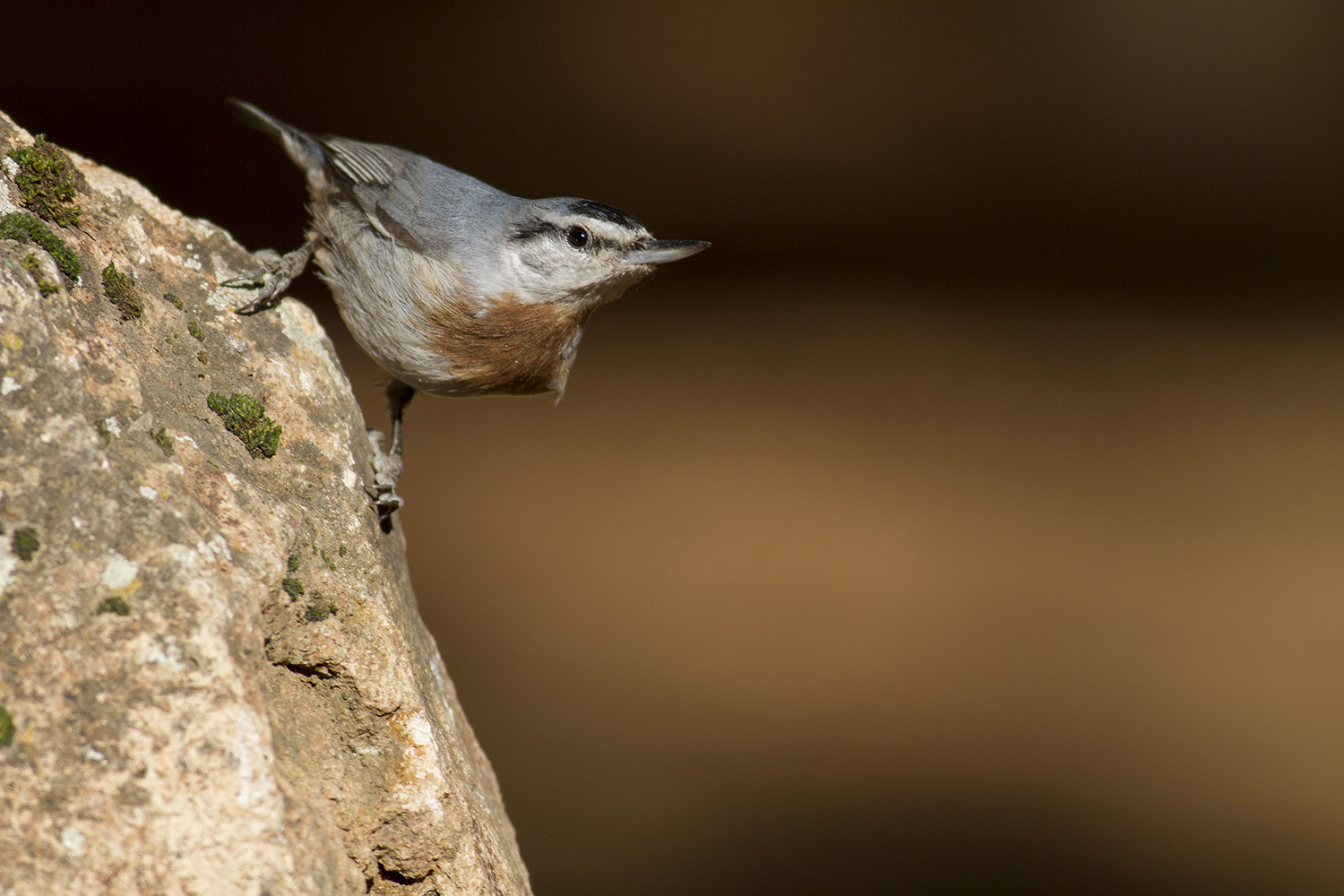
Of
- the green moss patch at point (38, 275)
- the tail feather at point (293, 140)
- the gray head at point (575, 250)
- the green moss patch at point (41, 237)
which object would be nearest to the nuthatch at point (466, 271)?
the gray head at point (575, 250)

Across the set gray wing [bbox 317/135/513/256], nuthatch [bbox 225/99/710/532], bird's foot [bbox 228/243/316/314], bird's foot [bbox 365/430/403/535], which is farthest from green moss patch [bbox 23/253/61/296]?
gray wing [bbox 317/135/513/256]

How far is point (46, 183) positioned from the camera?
140cm

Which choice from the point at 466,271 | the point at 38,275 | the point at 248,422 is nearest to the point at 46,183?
the point at 38,275

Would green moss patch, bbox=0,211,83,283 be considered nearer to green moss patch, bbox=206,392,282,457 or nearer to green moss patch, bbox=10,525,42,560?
green moss patch, bbox=206,392,282,457

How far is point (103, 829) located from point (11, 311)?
23.7 inches

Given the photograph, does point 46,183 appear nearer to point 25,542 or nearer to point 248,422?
point 248,422

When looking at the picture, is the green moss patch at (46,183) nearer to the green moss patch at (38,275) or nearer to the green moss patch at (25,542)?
the green moss patch at (38,275)

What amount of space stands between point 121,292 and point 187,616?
0.58 m

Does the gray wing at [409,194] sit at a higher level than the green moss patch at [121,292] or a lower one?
higher

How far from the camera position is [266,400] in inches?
64.6

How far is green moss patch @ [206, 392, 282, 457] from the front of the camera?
1519mm

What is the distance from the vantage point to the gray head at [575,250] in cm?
224

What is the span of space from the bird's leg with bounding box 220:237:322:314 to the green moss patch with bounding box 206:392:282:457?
0.87 feet

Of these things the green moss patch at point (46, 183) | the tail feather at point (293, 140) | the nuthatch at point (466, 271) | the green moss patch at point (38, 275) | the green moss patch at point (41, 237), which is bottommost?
the green moss patch at point (38, 275)
